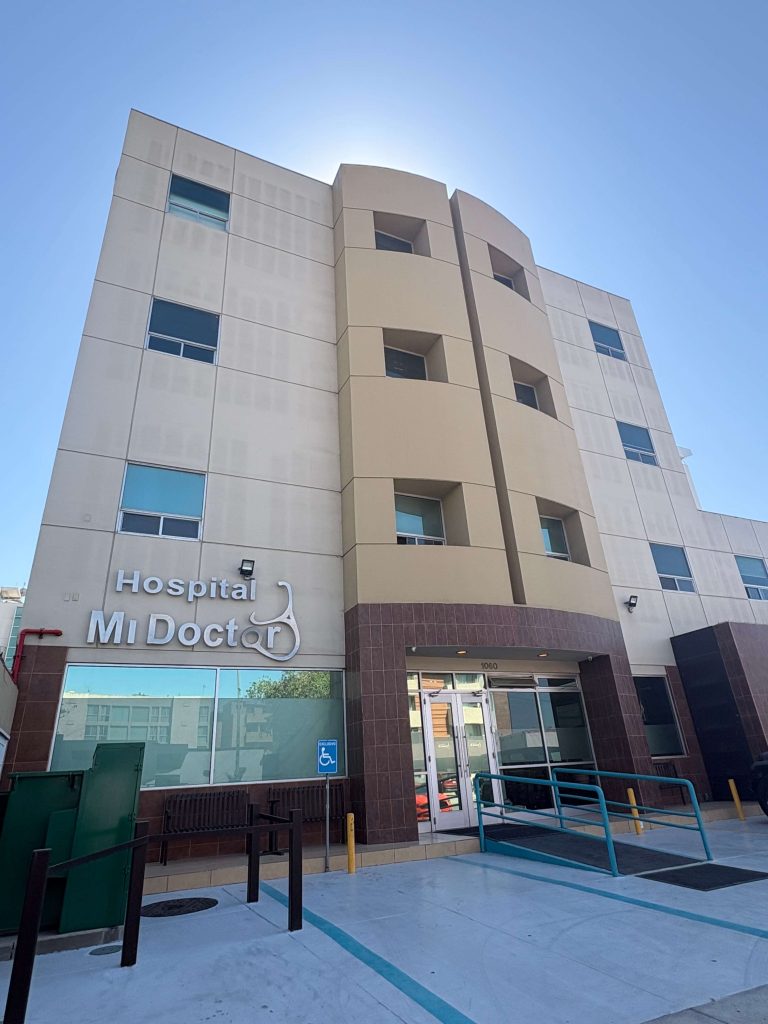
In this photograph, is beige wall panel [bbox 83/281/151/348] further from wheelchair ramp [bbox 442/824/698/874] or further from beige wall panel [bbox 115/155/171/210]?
wheelchair ramp [bbox 442/824/698/874]

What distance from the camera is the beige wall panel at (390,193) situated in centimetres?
1702

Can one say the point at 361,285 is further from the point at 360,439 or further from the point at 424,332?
the point at 360,439

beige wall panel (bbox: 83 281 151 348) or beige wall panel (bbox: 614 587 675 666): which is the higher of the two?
beige wall panel (bbox: 83 281 151 348)

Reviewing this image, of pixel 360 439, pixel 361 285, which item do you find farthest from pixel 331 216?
pixel 360 439

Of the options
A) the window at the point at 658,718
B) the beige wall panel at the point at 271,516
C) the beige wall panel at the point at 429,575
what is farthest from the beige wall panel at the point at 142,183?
the window at the point at 658,718

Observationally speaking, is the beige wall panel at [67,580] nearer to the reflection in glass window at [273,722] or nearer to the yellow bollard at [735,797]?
the reflection in glass window at [273,722]

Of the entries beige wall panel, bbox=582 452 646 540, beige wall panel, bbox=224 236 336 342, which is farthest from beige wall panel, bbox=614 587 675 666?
beige wall panel, bbox=224 236 336 342

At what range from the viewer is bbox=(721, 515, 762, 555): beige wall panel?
20.2 meters

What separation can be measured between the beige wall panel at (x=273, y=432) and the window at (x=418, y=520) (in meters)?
1.70

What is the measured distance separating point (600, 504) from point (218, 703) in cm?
1240

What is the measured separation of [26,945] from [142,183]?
16.2 meters

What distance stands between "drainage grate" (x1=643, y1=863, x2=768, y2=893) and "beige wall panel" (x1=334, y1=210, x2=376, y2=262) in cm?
1541

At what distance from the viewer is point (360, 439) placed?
44.3 ft

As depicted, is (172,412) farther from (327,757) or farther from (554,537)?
(554,537)
